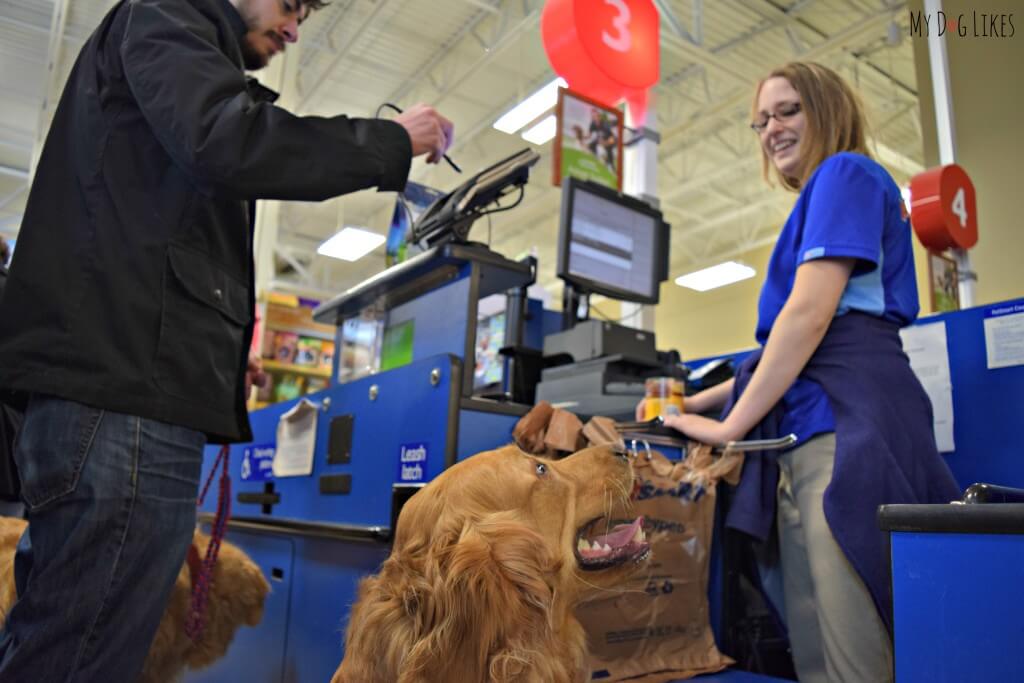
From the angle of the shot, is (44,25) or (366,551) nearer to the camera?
(366,551)

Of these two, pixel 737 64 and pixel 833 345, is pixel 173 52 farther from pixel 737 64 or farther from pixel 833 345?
pixel 737 64

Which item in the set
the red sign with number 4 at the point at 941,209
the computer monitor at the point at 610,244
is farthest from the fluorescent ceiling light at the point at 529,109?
the red sign with number 4 at the point at 941,209

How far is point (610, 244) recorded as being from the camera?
9.50ft

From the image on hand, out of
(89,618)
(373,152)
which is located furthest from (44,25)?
(89,618)

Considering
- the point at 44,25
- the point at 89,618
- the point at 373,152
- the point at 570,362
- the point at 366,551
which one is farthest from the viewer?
the point at 44,25

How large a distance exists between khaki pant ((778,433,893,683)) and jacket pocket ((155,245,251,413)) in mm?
1165

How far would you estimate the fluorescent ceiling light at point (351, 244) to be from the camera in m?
10.8

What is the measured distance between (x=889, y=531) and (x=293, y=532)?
1.77m

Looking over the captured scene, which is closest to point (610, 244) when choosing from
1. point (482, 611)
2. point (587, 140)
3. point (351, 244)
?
point (587, 140)

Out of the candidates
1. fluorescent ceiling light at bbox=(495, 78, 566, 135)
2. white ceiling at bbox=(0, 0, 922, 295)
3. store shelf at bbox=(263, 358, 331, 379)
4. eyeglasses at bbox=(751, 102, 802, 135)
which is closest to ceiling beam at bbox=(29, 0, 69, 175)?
store shelf at bbox=(263, 358, 331, 379)

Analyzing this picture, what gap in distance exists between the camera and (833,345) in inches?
61.6

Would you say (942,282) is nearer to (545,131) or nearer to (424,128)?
(424,128)

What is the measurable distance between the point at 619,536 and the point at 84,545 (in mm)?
973

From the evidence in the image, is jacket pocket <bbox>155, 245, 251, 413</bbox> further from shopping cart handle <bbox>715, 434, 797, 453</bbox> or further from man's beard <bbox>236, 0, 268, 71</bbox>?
shopping cart handle <bbox>715, 434, 797, 453</bbox>
